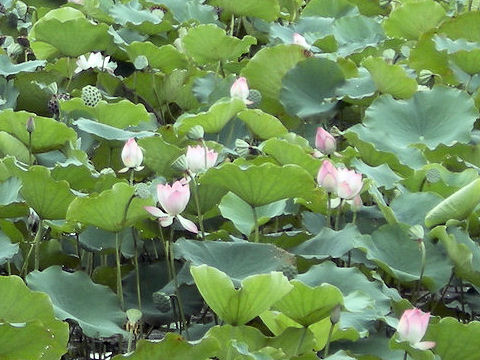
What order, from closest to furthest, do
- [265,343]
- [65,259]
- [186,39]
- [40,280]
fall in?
[265,343] → [40,280] → [65,259] → [186,39]

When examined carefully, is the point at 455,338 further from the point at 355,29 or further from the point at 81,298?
the point at 355,29

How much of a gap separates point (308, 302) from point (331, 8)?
2020 mm

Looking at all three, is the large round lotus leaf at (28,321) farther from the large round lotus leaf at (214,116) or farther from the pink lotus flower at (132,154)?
the large round lotus leaf at (214,116)

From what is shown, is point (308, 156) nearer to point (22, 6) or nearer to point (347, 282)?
point (347, 282)

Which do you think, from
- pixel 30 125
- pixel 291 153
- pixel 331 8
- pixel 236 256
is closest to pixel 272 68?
pixel 291 153

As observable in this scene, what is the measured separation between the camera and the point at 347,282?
4.72 feet

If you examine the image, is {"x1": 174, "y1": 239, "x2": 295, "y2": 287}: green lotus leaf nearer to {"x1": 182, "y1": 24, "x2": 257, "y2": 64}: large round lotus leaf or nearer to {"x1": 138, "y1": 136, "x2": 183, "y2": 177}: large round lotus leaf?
{"x1": 138, "y1": 136, "x2": 183, "y2": 177}: large round lotus leaf

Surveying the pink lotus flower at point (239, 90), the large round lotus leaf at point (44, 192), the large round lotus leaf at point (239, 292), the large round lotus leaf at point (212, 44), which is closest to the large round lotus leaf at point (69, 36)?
the large round lotus leaf at point (212, 44)

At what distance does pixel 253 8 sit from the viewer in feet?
9.29

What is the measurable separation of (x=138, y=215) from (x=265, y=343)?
0.28m

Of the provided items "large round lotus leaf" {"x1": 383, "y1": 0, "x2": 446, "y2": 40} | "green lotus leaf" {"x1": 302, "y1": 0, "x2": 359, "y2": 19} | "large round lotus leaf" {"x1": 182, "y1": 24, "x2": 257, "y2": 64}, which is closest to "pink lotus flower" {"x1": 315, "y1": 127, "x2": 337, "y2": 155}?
"large round lotus leaf" {"x1": 182, "y1": 24, "x2": 257, "y2": 64}

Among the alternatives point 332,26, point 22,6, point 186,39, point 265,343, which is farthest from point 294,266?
point 22,6

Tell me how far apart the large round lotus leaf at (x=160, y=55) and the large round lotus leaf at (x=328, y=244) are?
916 mm

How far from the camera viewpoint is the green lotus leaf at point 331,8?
10.3 feet
